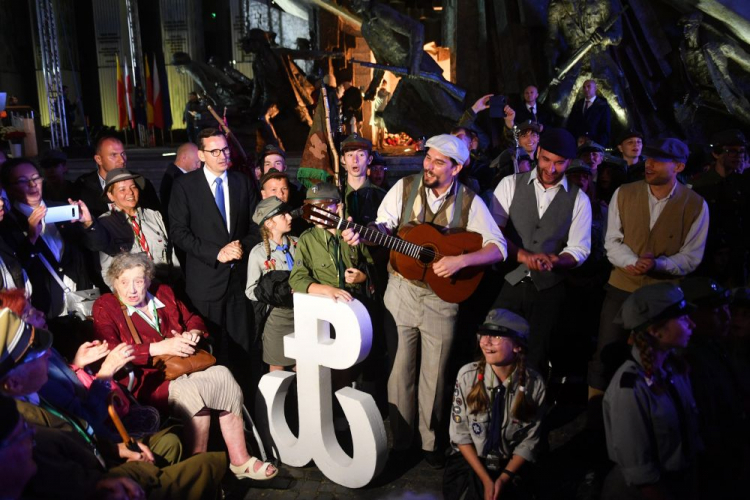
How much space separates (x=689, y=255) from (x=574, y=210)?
2.50 feet

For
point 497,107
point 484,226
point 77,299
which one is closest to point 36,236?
point 77,299

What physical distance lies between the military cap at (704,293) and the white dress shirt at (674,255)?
36cm

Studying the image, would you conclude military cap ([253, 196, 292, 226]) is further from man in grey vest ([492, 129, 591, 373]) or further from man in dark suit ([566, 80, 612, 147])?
man in dark suit ([566, 80, 612, 147])

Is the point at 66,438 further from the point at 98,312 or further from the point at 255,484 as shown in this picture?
the point at 255,484

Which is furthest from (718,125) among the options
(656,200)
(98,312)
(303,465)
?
(98,312)

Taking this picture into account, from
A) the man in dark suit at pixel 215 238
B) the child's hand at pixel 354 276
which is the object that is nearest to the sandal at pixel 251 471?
the man in dark suit at pixel 215 238

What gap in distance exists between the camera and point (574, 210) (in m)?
4.25

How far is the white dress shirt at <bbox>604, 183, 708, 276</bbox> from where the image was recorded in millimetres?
4039

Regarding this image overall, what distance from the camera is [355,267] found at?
4309mm

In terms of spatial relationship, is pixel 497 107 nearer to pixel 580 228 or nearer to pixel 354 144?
pixel 354 144

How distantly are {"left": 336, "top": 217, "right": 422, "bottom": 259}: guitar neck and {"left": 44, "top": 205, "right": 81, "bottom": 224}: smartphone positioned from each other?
1890 mm

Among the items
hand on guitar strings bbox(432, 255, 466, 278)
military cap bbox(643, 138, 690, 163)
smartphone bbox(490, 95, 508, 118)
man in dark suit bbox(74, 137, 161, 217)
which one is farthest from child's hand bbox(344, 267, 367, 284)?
smartphone bbox(490, 95, 508, 118)

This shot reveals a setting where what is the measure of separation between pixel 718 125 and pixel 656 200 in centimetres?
736

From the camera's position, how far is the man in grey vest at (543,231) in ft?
13.8
